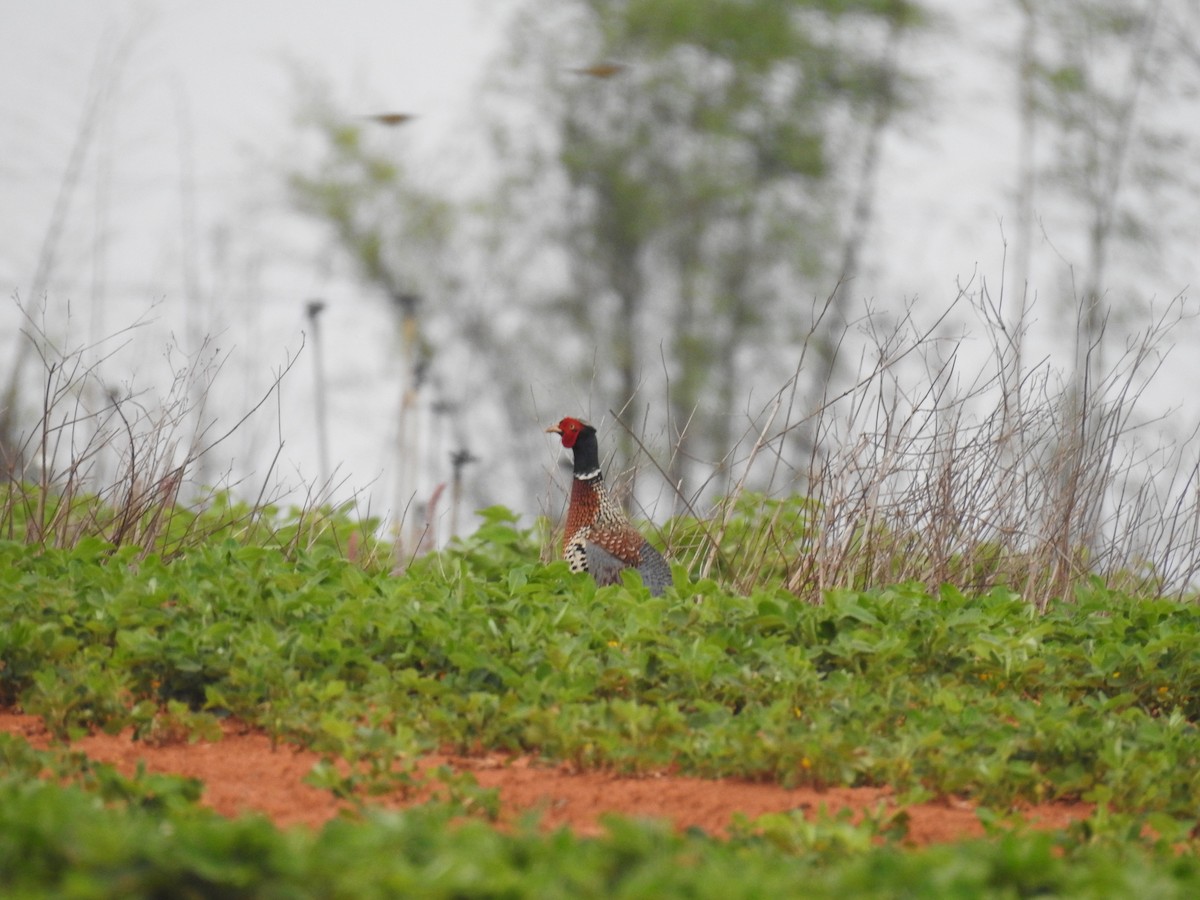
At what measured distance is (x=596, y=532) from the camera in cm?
593

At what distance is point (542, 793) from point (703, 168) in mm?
14319

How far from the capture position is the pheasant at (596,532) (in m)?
5.86

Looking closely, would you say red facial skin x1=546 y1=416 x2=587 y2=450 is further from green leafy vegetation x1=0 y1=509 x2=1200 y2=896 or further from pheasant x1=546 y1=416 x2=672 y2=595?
green leafy vegetation x1=0 y1=509 x2=1200 y2=896

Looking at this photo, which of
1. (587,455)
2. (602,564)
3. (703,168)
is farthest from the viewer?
(703,168)

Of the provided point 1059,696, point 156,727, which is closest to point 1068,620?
point 1059,696

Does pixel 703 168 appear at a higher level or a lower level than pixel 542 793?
higher

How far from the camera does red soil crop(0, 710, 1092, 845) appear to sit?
340 cm

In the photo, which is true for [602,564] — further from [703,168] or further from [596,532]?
[703,168]

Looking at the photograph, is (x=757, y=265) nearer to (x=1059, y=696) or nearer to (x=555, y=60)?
(x=555, y=60)

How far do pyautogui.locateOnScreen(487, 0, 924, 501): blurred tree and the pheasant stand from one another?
10.5 meters

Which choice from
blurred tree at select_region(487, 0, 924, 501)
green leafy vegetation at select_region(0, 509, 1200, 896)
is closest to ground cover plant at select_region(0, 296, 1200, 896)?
green leafy vegetation at select_region(0, 509, 1200, 896)

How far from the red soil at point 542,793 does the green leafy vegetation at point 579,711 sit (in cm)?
6

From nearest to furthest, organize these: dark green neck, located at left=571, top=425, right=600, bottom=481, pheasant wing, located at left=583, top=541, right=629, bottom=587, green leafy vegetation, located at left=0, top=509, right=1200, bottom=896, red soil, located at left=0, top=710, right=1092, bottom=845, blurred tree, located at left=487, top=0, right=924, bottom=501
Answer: green leafy vegetation, located at left=0, top=509, right=1200, bottom=896
red soil, located at left=0, top=710, right=1092, bottom=845
pheasant wing, located at left=583, top=541, right=629, bottom=587
dark green neck, located at left=571, top=425, right=600, bottom=481
blurred tree, located at left=487, top=0, right=924, bottom=501

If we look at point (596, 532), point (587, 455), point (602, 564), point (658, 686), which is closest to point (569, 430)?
point (587, 455)
